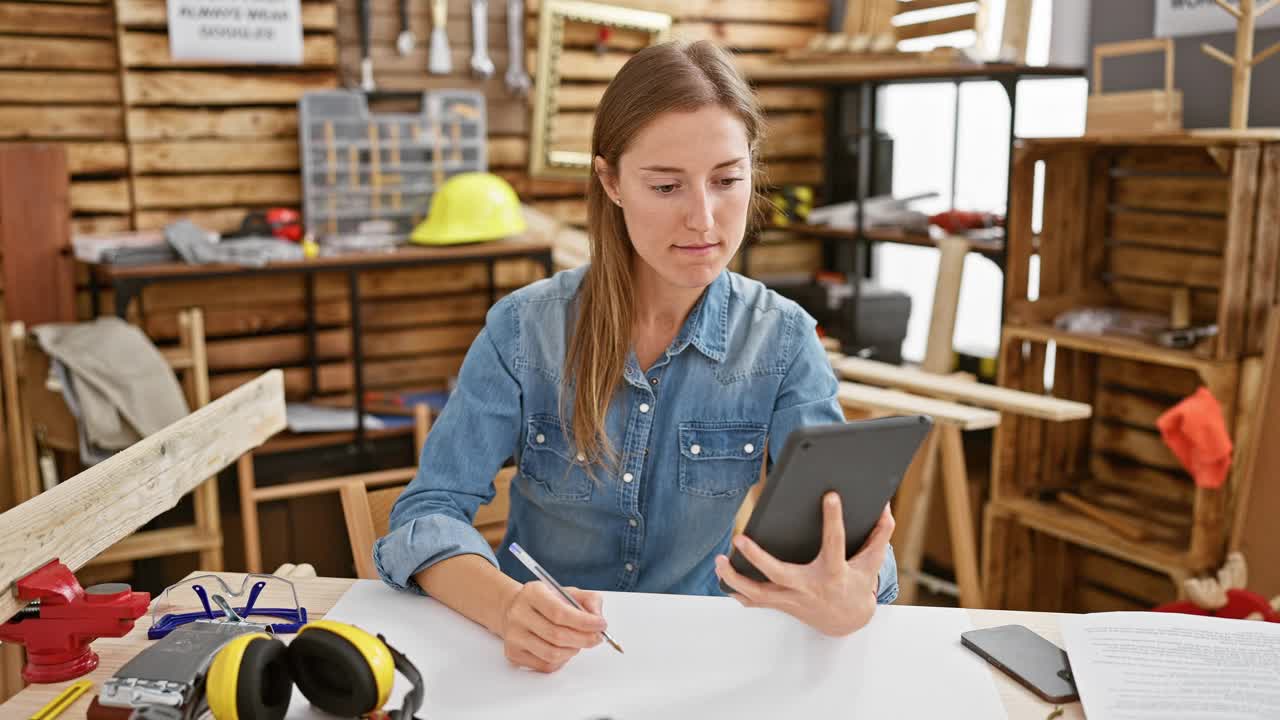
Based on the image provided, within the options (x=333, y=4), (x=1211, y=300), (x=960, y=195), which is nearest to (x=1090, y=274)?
(x=1211, y=300)

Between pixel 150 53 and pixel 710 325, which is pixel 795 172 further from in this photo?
pixel 710 325

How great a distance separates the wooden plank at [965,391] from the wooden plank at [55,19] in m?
2.51

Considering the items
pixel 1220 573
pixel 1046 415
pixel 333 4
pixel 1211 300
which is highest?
pixel 333 4

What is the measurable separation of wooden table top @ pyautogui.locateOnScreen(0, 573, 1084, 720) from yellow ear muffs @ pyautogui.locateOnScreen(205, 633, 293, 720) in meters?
0.20

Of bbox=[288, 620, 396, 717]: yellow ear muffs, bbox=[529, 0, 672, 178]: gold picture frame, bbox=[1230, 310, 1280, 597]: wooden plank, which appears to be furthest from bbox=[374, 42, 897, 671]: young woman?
bbox=[529, 0, 672, 178]: gold picture frame

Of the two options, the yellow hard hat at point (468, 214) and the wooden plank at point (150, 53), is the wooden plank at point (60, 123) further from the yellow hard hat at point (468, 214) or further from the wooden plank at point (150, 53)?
the yellow hard hat at point (468, 214)

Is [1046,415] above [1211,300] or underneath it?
underneath

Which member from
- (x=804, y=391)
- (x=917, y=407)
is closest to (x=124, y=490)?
(x=804, y=391)

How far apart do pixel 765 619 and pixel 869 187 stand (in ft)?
11.2

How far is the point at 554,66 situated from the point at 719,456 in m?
2.81

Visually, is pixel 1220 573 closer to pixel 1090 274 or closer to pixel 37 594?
pixel 1090 274

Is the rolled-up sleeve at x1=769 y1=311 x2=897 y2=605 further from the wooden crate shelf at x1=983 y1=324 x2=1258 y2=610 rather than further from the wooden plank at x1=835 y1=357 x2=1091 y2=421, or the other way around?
the wooden crate shelf at x1=983 y1=324 x2=1258 y2=610

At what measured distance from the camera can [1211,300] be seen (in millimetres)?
3141

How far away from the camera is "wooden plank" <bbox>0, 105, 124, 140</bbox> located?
365 centimetres
